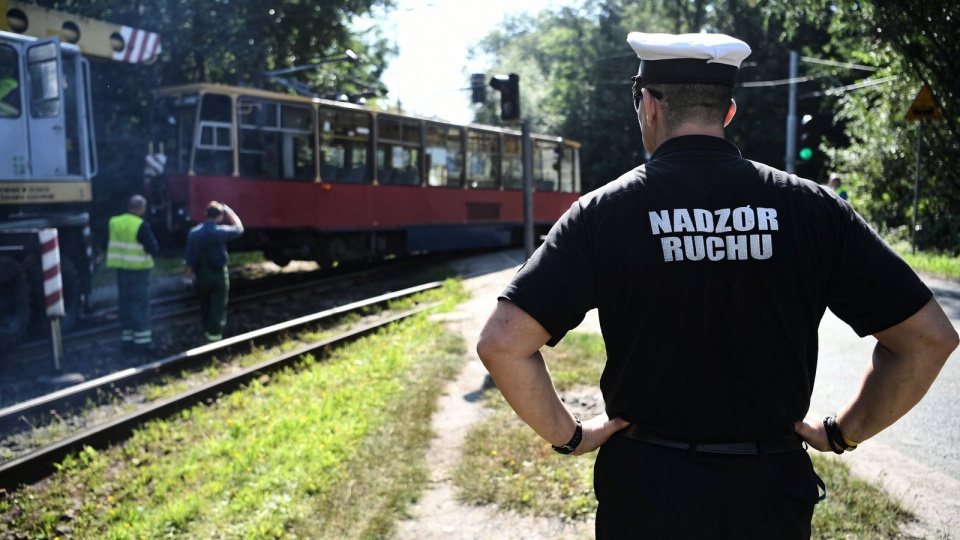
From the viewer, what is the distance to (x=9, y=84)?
1080 centimetres

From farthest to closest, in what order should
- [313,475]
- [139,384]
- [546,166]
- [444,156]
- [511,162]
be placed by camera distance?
1. [546,166]
2. [511,162]
3. [444,156]
4. [139,384]
5. [313,475]

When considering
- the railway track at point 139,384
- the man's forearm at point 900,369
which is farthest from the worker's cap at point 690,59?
the railway track at point 139,384

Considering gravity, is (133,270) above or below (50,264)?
below

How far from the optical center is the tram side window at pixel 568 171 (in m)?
25.5

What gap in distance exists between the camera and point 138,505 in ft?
19.0

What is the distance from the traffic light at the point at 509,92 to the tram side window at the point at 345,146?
756 centimetres

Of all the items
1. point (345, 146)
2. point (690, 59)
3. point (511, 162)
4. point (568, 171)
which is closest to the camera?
point (690, 59)

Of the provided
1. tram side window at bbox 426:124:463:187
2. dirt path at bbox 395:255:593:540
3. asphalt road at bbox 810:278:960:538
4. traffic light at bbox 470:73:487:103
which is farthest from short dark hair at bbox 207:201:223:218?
tram side window at bbox 426:124:463:187

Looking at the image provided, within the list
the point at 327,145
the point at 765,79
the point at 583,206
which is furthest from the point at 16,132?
the point at 765,79

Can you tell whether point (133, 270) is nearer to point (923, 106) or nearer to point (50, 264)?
point (50, 264)

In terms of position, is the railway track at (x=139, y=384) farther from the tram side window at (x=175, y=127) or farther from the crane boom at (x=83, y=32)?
the crane boom at (x=83, y=32)

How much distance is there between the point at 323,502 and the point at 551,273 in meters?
3.58

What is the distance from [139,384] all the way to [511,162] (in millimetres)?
14874

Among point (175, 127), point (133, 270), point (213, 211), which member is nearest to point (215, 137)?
point (175, 127)
